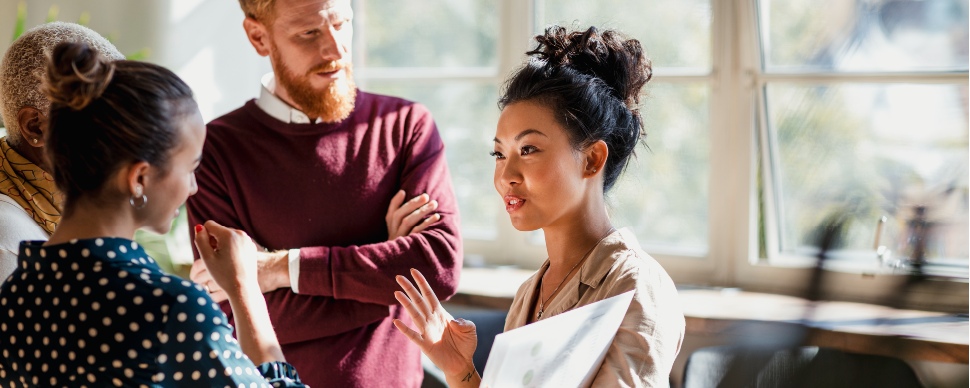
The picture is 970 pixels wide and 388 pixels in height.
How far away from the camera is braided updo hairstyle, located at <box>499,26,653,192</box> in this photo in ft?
5.46

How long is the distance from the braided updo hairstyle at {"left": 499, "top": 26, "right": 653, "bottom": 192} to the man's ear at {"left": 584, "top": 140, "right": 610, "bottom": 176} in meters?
0.01

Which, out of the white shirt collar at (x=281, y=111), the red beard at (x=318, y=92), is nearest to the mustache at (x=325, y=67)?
the red beard at (x=318, y=92)

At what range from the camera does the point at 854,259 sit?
288 cm

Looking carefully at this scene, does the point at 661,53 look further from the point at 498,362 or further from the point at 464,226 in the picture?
the point at 498,362

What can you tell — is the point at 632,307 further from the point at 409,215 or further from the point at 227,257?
the point at 409,215

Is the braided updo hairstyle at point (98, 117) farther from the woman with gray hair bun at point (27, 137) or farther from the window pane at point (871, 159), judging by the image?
the window pane at point (871, 159)

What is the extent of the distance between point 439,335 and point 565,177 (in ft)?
1.20

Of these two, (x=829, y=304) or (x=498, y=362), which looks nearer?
(x=498, y=362)

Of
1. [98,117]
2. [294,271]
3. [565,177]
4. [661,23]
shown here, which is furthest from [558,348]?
[661,23]

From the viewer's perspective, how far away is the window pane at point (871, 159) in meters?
2.72

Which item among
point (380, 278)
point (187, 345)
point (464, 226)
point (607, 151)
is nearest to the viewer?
point (187, 345)

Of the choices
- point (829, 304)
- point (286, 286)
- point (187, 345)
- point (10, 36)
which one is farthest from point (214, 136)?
point (829, 304)

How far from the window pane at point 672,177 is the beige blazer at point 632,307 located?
1.57 meters

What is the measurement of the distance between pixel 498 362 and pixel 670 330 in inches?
13.6
